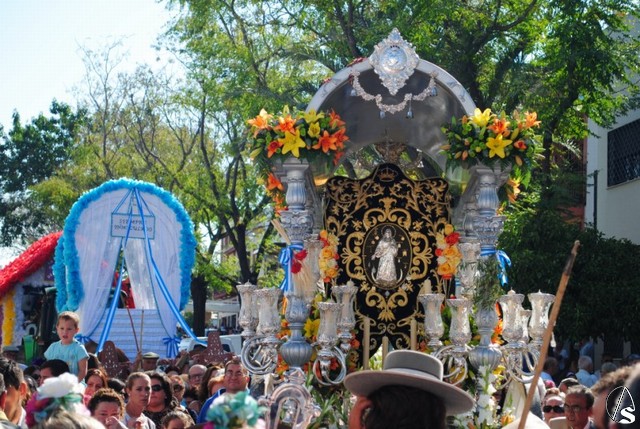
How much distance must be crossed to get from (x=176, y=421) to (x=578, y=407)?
3005mm

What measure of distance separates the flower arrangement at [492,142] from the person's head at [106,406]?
4.23 m

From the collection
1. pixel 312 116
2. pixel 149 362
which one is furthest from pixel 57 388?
pixel 149 362

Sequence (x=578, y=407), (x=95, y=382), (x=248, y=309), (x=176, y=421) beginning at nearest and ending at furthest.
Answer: (x=578, y=407), (x=176, y=421), (x=95, y=382), (x=248, y=309)

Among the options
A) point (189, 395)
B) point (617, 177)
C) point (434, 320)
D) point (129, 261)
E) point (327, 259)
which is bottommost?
point (189, 395)

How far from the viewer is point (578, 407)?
27.1 ft

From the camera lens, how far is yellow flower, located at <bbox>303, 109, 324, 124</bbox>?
1070 centimetres

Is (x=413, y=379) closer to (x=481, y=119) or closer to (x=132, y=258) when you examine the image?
(x=481, y=119)

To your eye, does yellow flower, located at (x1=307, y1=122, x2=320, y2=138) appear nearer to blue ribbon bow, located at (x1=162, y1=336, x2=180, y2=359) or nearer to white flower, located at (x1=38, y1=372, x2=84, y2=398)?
white flower, located at (x1=38, y1=372, x2=84, y2=398)

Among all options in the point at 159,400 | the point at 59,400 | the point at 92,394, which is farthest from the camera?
the point at 92,394

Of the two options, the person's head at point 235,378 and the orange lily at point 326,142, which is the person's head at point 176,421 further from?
the orange lily at point 326,142

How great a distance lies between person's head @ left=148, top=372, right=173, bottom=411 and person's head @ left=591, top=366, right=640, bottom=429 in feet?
18.9

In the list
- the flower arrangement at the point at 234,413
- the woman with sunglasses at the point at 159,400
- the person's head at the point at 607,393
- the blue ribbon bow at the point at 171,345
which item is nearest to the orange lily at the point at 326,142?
the woman with sunglasses at the point at 159,400

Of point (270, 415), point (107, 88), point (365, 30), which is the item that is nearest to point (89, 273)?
point (365, 30)

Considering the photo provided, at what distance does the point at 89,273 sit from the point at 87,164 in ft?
53.1
